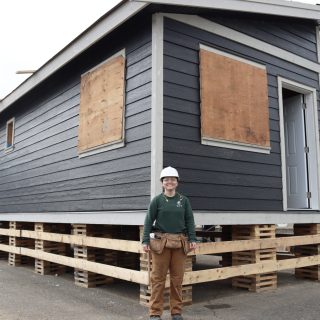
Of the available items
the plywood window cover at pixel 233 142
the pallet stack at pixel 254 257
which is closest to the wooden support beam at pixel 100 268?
the pallet stack at pixel 254 257

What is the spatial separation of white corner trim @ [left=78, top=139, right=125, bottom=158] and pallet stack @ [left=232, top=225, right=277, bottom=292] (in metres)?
2.58

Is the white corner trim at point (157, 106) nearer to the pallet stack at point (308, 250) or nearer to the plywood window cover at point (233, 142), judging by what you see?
the plywood window cover at point (233, 142)

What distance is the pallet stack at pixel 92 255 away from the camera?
6.82 m

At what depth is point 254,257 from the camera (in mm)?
6445

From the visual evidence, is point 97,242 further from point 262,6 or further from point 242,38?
point 262,6

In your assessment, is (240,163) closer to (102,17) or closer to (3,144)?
(102,17)

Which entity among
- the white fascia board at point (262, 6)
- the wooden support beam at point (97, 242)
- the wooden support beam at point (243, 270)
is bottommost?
the wooden support beam at point (243, 270)

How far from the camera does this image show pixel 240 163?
6605 mm

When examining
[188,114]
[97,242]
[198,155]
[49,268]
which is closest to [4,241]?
[49,268]

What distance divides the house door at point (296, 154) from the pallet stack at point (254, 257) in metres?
1.81

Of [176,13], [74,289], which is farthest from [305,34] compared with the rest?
[74,289]

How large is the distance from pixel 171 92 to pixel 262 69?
8.00ft

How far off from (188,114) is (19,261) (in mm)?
6649

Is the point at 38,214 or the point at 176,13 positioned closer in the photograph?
the point at 176,13
